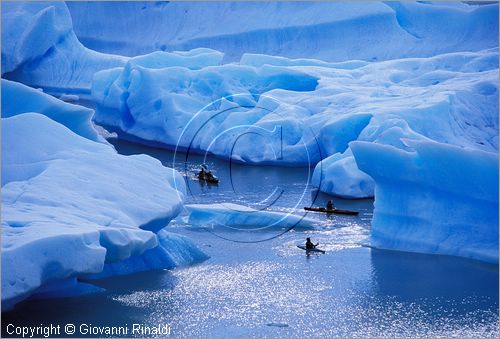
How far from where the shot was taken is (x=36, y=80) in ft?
73.6

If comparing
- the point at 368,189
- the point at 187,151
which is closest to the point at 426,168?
the point at 368,189

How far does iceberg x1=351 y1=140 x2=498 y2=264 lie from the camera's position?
8.83m

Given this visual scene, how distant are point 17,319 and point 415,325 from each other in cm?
325

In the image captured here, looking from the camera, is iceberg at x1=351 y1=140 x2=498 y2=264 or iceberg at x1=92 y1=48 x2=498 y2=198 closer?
iceberg at x1=351 y1=140 x2=498 y2=264

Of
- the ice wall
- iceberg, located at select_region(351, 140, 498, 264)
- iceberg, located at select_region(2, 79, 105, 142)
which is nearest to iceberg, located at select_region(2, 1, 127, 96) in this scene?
the ice wall

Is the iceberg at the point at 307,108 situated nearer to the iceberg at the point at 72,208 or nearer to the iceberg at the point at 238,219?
the iceberg at the point at 238,219

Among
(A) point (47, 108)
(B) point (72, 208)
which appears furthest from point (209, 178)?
(B) point (72, 208)

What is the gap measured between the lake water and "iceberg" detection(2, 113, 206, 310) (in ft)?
1.26

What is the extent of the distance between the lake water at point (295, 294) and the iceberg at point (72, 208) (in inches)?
15.1

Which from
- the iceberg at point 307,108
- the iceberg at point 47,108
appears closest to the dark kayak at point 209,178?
the iceberg at point 307,108

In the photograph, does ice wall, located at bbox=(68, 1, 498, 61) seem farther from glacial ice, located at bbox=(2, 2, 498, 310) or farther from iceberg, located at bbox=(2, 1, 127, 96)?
iceberg, located at bbox=(2, 1, 127, 96)

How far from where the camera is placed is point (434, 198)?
30.3 feet

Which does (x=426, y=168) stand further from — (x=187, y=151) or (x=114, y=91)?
(x=114, y=91)

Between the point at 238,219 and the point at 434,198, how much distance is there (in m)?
2.52
